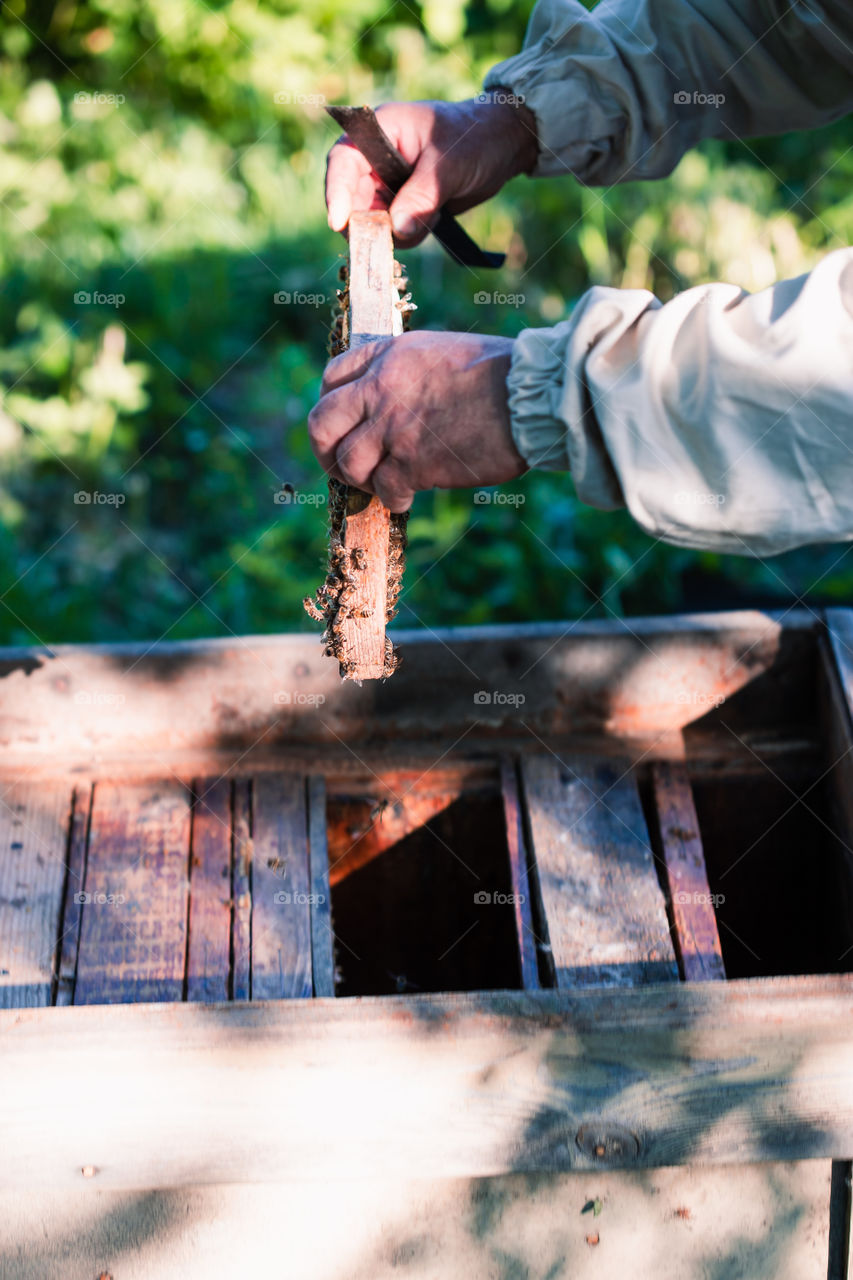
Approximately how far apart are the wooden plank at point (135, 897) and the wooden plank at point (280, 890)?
12 cm

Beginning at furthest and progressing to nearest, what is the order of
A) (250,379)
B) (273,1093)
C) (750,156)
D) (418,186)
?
(750,156) → (250,379) → (418,186) → (273,1093)

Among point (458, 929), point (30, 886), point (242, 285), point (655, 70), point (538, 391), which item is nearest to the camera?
point (538, 391)

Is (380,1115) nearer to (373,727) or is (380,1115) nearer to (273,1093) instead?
(273,1093)

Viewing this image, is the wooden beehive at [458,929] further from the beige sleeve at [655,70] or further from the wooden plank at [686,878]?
the beige sleeve at [655,70]

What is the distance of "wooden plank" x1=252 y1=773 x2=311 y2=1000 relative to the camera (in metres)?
1.71

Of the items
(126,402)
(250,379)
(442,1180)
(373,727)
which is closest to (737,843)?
(373,727)

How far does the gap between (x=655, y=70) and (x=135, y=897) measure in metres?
1.77

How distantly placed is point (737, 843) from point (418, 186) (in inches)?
54.9

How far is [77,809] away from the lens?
194 cm

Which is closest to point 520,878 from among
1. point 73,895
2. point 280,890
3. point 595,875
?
point 595,875

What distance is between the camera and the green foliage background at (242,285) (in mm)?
3566

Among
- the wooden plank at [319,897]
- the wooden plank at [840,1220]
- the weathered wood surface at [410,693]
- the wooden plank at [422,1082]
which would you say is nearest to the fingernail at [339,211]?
the weathered wood surface at [410,693]

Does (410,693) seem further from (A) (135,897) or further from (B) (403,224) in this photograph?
(B) (403,224)

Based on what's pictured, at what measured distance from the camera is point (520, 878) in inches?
73.1
